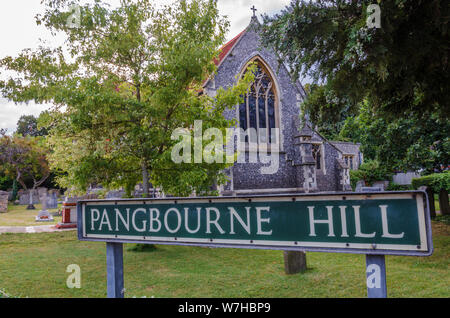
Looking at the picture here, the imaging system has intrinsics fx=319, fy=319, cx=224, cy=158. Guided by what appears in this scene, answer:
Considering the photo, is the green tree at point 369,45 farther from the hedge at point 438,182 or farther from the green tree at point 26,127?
the green tree at point 26,127

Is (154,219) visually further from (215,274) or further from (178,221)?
(215,274)

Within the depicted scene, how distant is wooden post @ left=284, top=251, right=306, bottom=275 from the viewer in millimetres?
6336

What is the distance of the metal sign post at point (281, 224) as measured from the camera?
1802 mm

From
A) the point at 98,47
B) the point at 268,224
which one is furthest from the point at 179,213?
the point at 98,47

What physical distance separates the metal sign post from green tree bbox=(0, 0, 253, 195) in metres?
4.71

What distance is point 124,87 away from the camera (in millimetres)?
8742

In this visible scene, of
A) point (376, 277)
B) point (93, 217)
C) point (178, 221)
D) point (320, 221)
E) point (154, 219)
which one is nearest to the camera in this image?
point (376, 277)

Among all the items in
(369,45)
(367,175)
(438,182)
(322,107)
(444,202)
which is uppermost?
(369,45)

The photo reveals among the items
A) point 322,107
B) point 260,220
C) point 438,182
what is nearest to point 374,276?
point 260,220

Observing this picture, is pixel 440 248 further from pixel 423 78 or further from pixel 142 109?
pixel 142 109

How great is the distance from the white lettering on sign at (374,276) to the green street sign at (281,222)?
0.13 meters

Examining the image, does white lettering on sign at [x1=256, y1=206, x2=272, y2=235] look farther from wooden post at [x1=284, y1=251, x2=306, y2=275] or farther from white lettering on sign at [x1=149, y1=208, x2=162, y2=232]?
wooden post at [x1=284, y1=251, x2=306, y2=275]

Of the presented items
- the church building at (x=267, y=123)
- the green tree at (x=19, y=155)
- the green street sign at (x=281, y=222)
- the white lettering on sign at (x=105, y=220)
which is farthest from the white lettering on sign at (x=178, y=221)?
the green tree at (x=19, y=155)

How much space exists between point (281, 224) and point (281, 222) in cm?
1
